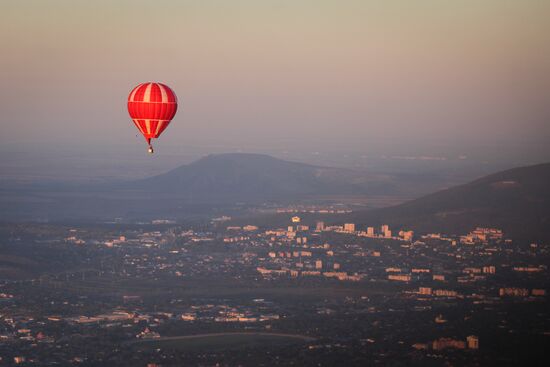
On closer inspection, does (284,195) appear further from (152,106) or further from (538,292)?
(152,106)

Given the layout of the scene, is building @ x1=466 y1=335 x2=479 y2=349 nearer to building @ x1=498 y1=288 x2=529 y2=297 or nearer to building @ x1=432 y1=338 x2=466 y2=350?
building @ x1=432 y1=338 x2=466 y2=350

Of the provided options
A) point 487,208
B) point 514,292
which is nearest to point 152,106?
point 514,292

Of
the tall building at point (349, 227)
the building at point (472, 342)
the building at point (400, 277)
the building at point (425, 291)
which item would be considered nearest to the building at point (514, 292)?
the building at point (425, 291)

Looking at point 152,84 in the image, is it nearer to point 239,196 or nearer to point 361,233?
point 361,233

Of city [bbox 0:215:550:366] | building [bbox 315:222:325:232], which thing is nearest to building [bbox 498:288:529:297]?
city [bbox 0:215:550:366]

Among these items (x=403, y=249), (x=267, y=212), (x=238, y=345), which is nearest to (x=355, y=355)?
(x=238, y=345)

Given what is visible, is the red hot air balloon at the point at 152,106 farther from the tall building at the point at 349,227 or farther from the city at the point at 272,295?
the tall building at the point at 349,227

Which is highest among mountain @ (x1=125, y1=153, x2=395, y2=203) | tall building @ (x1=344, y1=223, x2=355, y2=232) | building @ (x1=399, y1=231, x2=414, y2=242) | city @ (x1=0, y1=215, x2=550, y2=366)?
mountain @ (x1=125, y1=153, x2=395, y2=203)

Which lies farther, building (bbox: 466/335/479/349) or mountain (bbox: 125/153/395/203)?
mountain (bbox: 125/153/395/203)
